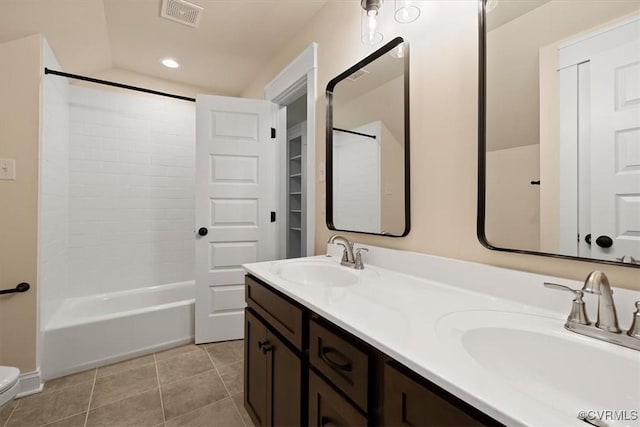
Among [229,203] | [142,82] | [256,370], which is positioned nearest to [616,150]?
[256,370]

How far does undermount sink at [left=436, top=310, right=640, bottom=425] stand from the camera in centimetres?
54

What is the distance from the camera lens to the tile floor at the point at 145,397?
1.44 m

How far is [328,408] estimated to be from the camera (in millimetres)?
799

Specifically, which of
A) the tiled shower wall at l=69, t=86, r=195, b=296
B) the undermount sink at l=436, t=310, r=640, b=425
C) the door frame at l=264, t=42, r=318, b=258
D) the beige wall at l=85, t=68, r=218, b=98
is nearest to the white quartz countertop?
the undermount sink at l=436, t=310, r=640, b=425

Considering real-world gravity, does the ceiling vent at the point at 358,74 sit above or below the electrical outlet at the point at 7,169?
above

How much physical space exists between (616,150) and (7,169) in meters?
2.67

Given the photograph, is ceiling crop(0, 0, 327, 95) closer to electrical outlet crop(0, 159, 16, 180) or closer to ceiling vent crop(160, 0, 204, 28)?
ceiling vent crop(160, 0, 204, 28)

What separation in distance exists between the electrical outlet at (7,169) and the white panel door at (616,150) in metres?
2.61

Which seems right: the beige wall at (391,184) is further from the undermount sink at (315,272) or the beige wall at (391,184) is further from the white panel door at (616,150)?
the white panel door at (616,150)

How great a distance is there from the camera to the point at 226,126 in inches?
90.4

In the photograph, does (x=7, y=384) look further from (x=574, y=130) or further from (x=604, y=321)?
(x=574, y=130)

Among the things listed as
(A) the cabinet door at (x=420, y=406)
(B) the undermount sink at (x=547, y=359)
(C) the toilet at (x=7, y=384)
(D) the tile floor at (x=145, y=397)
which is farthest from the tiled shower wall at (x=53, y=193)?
(B) the undermount sink at (x=547, y=359)

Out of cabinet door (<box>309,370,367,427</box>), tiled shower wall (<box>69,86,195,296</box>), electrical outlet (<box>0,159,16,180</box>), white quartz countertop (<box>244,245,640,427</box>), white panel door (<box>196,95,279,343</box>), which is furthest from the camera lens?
tiled shower wall (<box>69,86,195,296</box>)

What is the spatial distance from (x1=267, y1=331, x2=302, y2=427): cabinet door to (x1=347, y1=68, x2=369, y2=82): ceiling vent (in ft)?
4.42
